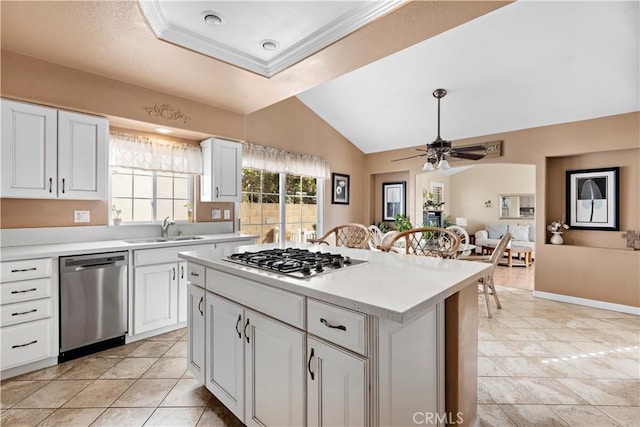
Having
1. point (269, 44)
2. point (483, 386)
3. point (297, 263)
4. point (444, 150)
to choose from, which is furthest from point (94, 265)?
point (444, 150)

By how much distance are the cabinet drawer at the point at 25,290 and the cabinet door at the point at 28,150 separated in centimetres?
72

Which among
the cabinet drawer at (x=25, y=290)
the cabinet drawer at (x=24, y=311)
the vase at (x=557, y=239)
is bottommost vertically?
the cabinet drawer at (x=24, y=311)

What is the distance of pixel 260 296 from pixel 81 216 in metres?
2.56

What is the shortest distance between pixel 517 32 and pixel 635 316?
3582mm

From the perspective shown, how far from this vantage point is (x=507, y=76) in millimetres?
3670

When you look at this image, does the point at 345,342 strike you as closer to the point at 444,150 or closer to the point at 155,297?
the point at 155,297

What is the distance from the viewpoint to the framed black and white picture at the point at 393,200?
6301 millimetres

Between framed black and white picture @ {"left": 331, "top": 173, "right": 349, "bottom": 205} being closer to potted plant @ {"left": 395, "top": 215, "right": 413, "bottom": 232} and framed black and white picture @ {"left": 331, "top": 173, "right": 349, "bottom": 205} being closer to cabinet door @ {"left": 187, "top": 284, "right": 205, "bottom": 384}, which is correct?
potted plant @ {"left": 395, "top": 215, "right": 413, "bottom": 232}

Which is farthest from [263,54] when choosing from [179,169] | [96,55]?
[179,169]

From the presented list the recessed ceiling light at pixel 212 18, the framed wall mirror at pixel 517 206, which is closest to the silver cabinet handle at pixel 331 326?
the recessed ceiling light at pixel 212 18

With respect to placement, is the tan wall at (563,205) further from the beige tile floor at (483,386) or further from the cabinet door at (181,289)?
the cabinet door at (181,289)

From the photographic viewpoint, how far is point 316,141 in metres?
5.47

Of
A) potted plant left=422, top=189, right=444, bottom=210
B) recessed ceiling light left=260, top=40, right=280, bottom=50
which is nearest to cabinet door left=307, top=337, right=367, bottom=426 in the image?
recessed ceiling light left=260, top=40, right=280, bottom=50

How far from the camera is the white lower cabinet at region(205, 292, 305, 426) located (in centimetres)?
132
